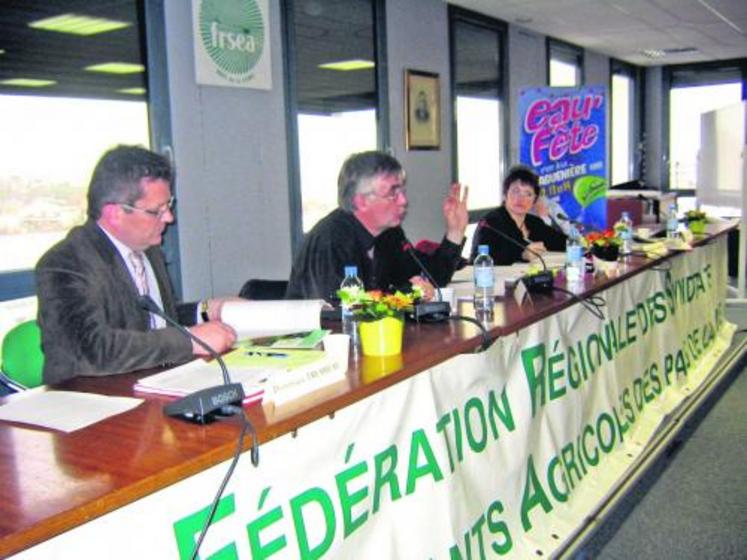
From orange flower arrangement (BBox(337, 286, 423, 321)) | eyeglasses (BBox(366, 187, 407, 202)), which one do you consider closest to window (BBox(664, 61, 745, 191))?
eyeglasses (BBox(366, 187, 407, 202))

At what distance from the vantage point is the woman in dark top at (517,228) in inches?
142

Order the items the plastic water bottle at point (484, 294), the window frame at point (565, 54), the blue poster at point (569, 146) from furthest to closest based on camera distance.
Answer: the window frame at point (565, 54), the blue poster at point (569, 146), the plastic water bottle at point (484, 294)

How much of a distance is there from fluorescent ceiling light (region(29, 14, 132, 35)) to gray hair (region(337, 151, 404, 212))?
5.02 ft

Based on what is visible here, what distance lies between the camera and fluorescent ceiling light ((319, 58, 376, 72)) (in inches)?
182

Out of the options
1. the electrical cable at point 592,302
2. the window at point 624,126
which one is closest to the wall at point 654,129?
the window at point 624,126

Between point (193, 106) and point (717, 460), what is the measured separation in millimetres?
2770

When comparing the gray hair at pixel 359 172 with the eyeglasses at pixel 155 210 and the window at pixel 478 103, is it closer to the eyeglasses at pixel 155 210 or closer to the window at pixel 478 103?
the eyeglasses at pixel 155 210

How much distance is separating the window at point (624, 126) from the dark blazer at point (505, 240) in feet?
17.7

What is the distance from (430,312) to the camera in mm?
2057

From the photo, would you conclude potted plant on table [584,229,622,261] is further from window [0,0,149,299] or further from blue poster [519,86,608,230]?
blue poster [519,86,608,230]

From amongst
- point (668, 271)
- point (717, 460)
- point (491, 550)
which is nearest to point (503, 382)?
point (491, 550)

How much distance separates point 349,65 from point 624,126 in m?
5.62

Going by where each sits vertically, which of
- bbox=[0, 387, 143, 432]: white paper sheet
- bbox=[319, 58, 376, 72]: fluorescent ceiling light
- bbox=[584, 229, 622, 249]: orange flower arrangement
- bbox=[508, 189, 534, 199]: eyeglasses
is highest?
bbox=[319, 58, 376, 72]: fluorescent ceiling light

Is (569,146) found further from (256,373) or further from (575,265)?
(256,373)
